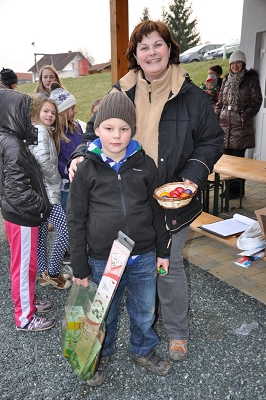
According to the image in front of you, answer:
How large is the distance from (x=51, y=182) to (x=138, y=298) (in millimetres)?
1377

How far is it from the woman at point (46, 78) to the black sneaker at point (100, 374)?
10.2 feet

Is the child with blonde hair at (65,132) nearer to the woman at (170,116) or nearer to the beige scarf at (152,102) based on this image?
the woman at (170,116)

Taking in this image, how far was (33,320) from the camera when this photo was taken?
2.74 metres

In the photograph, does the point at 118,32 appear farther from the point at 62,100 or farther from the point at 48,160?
the point at 48,160

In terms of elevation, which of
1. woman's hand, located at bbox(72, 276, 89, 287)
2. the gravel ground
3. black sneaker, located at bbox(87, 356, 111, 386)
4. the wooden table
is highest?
the wooden table

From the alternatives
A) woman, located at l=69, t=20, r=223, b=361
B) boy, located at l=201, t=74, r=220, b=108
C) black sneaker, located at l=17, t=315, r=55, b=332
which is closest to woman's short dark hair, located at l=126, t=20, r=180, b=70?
woman, located at l=69, t=20, r=223, b=361

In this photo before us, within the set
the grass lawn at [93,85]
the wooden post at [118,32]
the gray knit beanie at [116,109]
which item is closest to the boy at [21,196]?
the gray knit beanie at [116,109]

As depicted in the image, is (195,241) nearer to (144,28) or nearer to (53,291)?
(53,291)

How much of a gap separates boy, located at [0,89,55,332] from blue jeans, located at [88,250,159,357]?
0.71m

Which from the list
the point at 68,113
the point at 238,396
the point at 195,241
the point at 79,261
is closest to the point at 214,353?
the point at 238,396

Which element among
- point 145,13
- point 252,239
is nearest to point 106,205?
point 252,239

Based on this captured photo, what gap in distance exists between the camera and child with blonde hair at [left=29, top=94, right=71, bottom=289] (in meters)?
2.93

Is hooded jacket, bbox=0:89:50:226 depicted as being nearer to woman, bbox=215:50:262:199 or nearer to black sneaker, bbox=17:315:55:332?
black sneaker, bbox=17:315:55:332

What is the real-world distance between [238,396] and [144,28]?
2.13 meters
